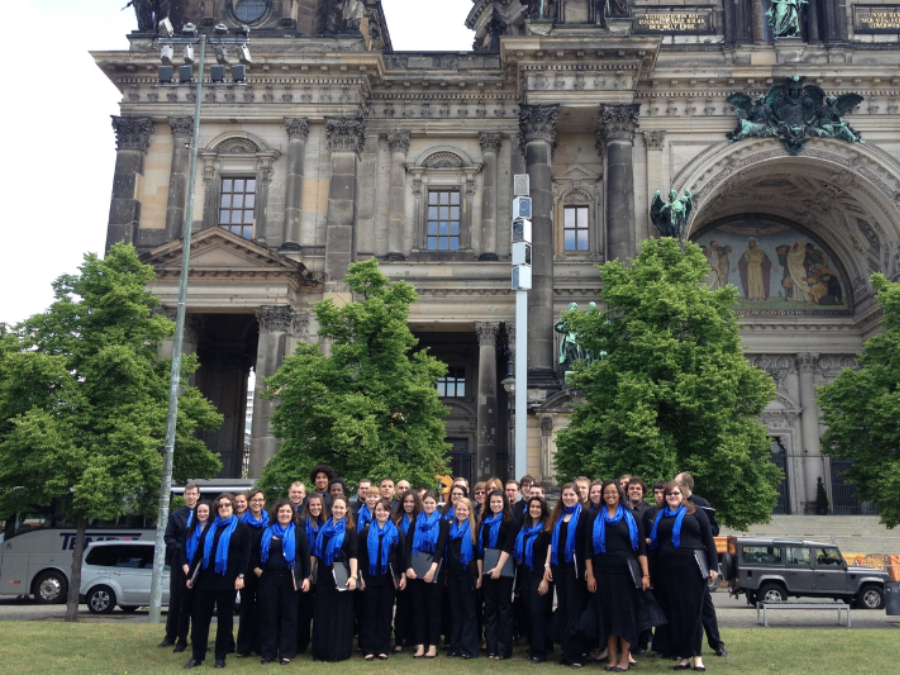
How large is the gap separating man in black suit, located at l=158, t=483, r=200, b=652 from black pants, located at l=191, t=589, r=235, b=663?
83 cm

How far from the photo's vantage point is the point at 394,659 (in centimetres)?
1084

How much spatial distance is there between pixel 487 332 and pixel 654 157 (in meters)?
9.11

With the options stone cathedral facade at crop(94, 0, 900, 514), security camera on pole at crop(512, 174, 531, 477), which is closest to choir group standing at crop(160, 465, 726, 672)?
security camera on pole at crop(512, 174, 531, 477)

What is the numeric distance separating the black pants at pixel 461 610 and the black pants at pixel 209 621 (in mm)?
2589

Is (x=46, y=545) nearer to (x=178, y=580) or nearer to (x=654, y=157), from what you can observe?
(x=178, y=580)

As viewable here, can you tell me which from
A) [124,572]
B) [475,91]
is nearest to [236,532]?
[124,572]

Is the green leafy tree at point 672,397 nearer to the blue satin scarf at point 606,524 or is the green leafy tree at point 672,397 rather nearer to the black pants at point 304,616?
the blue satin scarf at point 606,524

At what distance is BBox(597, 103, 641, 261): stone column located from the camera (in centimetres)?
3197

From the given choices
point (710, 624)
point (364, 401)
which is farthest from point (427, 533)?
point (364, 401)

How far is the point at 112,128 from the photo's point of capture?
3434 cm

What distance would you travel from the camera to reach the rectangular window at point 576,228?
34562mm

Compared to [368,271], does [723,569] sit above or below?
below

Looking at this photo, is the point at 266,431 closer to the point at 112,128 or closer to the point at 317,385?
the point at 317,385

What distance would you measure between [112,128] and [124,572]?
19102 mm
